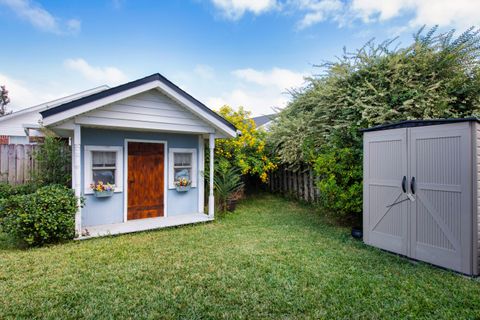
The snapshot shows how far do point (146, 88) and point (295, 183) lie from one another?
5865 millimetres

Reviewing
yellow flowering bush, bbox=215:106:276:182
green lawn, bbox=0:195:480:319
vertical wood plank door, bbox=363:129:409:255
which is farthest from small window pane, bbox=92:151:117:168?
vertical wood plank door, bbox=363:129:409:255

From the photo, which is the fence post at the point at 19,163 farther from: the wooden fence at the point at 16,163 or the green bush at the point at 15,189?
the green bush at the point at 15,189

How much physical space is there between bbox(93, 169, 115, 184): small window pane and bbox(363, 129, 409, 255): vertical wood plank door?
5.44 meters

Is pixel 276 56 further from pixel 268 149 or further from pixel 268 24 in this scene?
pixel 268 149

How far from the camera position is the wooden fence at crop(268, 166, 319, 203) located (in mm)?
7801

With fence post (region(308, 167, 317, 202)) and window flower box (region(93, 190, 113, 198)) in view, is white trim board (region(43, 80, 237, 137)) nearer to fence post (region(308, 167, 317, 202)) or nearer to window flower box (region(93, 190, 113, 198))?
window flower box (region(93, 190, 113, 198))

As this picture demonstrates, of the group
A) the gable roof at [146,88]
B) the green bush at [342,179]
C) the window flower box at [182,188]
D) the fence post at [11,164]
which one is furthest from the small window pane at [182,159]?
the fence post at [11,164]

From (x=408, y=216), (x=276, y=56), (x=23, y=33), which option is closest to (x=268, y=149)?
(x=276, y=56)

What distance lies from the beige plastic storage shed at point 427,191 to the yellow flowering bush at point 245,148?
3.94 meters

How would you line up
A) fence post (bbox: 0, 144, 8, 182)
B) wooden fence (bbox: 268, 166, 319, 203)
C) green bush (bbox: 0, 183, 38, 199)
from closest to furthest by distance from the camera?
green bush (bbox: 0, 183, 38, 199), fence post (bbox: 0, 144, 8, 182), wooden fence (bbox: 268, 166, 319, 203)

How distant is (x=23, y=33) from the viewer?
7.36 m

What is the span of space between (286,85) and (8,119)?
13.1 m

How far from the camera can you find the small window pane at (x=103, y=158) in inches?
210

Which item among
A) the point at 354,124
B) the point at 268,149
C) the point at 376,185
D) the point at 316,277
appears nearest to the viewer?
the point at 316,277
